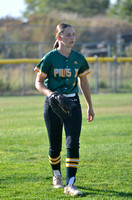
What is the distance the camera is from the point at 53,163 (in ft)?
16.4

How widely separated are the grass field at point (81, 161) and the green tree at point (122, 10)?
35643mm

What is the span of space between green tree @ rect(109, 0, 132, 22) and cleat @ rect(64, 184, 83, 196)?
40.9m

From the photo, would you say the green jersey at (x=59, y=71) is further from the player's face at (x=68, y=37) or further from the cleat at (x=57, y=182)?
the cleat at (x=57, y=182)

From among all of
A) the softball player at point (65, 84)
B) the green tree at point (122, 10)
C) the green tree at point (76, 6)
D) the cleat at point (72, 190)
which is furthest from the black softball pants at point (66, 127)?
the green tree at point (76, 6)

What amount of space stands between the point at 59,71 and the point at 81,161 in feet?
6.61

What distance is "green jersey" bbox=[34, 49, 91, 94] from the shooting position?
4.68 m

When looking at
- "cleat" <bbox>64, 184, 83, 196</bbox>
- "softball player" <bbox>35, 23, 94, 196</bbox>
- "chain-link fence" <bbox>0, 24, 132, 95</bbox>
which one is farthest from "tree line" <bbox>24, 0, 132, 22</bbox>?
"cleat" <bbox>64, 184, 83, 196</bbox>

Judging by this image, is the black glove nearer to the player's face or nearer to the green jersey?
the green jersey

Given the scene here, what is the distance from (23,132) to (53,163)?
4.25 meters

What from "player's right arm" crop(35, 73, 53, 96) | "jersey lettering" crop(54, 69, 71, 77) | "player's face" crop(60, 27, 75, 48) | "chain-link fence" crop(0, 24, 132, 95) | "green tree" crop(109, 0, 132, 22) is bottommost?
"chain-link fence" crop(0, 24, 132, 95)

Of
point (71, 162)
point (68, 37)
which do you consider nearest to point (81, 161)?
point (71, 162)

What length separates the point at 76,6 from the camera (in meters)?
50.0

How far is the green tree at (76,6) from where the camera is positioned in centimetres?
4944

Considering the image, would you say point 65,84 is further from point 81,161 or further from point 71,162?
point 81,161
